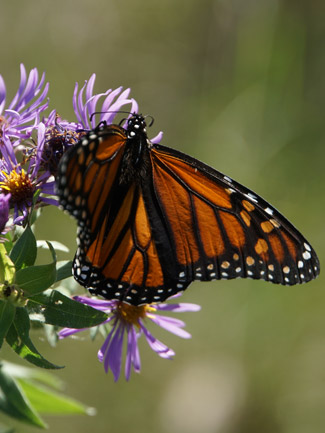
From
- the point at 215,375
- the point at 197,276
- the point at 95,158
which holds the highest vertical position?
the point at 95,158

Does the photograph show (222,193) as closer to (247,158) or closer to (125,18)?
(247,158)

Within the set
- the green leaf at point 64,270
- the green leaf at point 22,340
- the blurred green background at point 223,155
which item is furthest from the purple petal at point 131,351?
the blurred green background at point 223,155

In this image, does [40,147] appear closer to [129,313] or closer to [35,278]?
[35,278]

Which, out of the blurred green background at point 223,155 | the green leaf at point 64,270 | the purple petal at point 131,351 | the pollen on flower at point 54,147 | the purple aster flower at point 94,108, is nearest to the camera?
the green leaf at point 64,270

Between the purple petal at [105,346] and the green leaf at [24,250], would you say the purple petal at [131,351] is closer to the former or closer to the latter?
the purple petal at [105,346]

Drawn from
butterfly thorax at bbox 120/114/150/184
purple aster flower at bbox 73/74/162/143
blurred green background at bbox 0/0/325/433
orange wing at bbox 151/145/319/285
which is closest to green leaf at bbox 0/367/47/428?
orange wing at bbox 151/145/319/285

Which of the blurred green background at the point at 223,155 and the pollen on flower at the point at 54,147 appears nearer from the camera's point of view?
the pollen on flower at the point at 54,147

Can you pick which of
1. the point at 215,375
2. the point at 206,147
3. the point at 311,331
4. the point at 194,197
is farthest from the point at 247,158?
the point at 194,197
